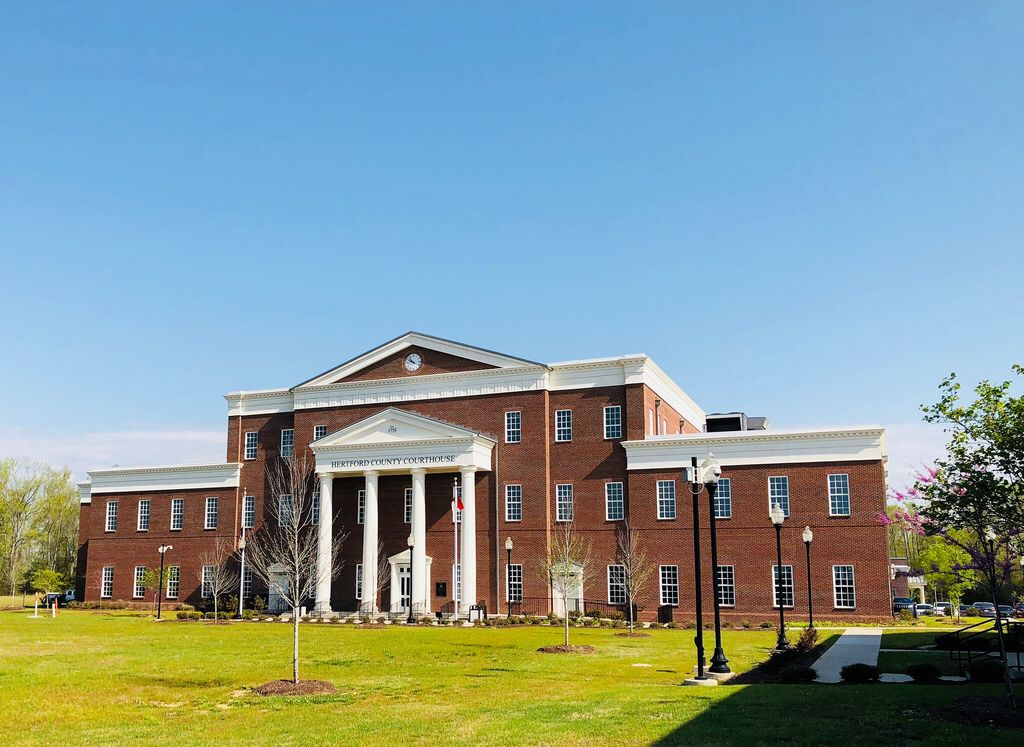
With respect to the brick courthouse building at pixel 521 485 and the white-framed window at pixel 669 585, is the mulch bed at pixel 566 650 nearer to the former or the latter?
the brick courthouse building at pixel 521 485

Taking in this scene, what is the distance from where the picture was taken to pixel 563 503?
166 ft

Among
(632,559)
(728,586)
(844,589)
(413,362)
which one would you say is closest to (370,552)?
(413,362)

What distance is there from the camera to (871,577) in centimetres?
4356

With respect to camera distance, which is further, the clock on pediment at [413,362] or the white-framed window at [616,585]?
the clock on pediment at [413,362]

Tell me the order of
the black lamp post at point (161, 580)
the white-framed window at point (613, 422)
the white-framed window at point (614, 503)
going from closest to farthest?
the white-framed window at point (614, 503), the white-framed window at point (613, 422), the black lamp post at point (161, 580)

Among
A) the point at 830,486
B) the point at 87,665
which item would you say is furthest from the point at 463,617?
the point at 87,665

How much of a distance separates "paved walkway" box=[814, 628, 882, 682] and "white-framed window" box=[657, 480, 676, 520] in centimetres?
1237

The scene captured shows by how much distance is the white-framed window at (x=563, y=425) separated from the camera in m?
51.2

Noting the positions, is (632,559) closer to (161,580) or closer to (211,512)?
(161,580)

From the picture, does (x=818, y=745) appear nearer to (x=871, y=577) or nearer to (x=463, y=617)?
(x=871, y=577)

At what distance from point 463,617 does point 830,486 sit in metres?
19.6

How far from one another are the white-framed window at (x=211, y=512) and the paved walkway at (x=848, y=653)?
39748 millimetres

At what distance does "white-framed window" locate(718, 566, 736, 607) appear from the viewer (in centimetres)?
4609

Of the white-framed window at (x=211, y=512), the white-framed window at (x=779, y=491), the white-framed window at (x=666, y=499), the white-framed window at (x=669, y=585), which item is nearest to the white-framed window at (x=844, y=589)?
the white-framed window at (x=779, y=491)
